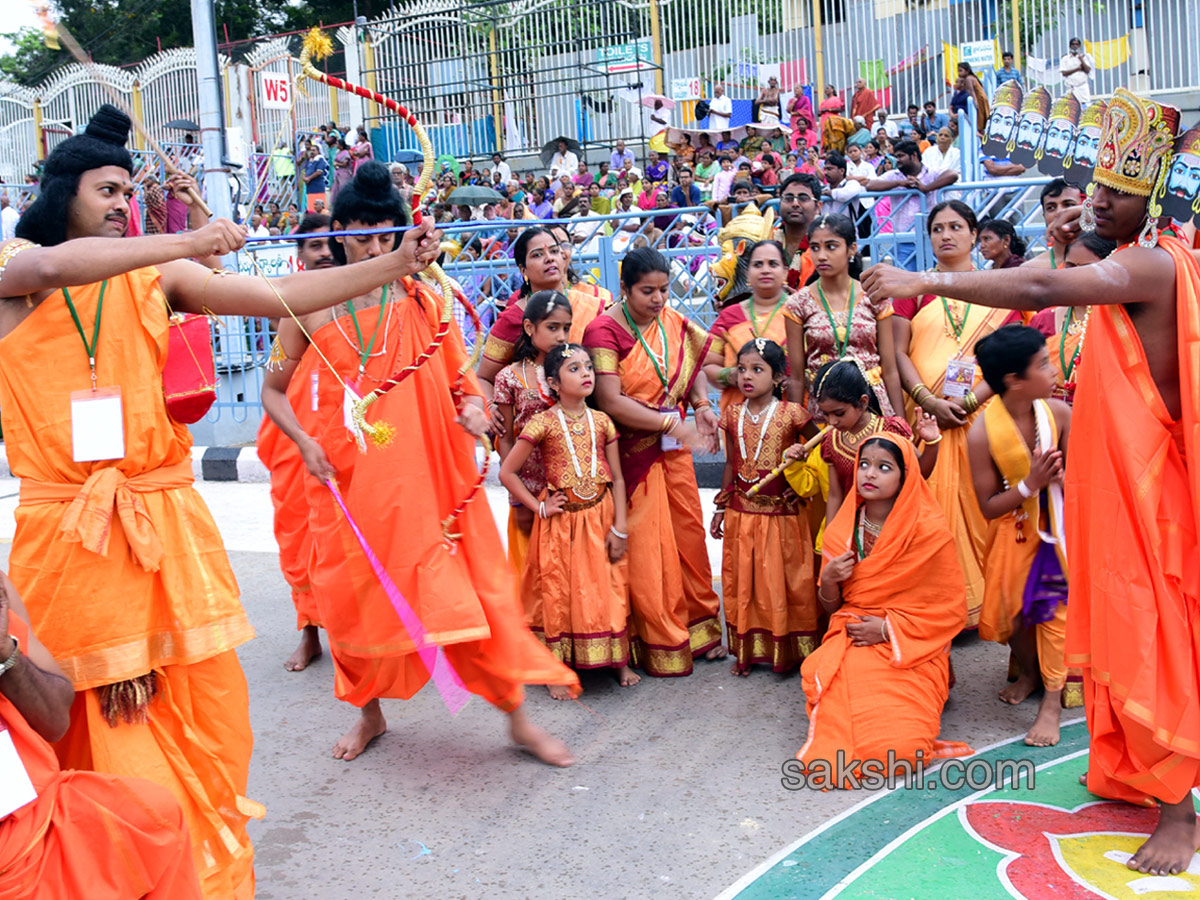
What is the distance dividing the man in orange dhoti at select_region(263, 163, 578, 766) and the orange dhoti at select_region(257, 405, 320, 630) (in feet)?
3.24

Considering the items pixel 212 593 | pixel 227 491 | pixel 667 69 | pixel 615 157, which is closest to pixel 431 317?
pixel 212 593

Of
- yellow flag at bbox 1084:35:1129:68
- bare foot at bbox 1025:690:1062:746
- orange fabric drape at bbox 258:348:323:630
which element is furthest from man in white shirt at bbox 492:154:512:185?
bare foot at bbox 1025:690:1062:746

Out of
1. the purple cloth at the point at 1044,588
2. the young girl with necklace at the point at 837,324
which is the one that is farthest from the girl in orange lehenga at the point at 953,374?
the purple cloth at the point at 1044,588

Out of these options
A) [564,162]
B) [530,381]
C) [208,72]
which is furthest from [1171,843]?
[564,162]

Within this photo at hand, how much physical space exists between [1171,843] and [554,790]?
178 centimetres

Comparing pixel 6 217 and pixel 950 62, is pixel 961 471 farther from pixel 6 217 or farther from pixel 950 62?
pixel 6 217

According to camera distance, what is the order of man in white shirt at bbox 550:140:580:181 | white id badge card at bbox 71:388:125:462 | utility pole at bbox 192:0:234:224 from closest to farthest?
white id badge card at bbox 71:388:125:462 < utility pole at bbox 192:0:234:224 < man in white shirt at bbox 550:140:580:181

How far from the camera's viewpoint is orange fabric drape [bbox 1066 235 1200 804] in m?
2.87

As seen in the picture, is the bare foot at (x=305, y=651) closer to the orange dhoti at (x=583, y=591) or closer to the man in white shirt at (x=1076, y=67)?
the orange dhoti at (x=583, y=591)

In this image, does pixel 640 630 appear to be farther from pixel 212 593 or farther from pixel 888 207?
pixel 888 207

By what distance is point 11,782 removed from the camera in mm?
2010

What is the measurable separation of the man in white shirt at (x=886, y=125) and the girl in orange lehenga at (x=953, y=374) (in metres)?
11.0

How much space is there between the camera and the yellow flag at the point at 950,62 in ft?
53.6

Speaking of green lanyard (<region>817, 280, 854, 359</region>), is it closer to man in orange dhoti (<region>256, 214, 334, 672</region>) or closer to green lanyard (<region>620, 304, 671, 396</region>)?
green lanyard (<region>620, 304, 671, 396</region>)
